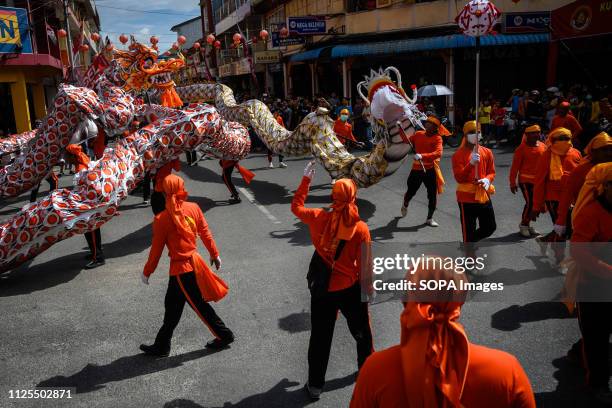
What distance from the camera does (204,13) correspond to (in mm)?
50594

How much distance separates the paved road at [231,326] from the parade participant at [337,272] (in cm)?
36

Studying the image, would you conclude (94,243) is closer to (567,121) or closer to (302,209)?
(302,209)

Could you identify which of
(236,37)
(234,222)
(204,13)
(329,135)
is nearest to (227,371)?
(234,222)

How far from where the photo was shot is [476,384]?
184cm

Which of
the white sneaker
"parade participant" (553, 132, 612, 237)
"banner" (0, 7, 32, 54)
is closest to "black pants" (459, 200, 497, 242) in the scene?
"parade participant" (553, 132, 612, 237)

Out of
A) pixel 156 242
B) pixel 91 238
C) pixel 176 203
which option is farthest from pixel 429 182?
pixel 91 238

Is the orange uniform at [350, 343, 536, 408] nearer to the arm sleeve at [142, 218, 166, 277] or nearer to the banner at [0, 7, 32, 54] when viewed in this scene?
the arm sleeve at [142, 218, 166, 277]

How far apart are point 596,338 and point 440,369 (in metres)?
2.27

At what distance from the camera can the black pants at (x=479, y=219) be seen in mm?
5523

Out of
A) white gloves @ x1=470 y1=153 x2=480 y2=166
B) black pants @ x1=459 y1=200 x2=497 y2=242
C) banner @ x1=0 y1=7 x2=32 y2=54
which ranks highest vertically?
banner @ x1=0 y1=7 x2=32 y2=54

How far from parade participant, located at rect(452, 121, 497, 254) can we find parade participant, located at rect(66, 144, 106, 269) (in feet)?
16.2

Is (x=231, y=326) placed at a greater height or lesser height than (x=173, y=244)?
lesser

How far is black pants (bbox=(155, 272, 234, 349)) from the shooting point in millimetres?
4188

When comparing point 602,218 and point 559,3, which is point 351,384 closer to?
point 602,218
